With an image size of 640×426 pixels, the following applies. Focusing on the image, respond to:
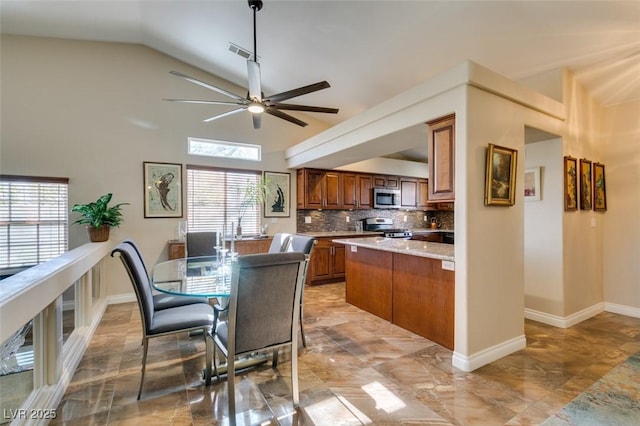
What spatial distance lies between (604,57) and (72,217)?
674 cm

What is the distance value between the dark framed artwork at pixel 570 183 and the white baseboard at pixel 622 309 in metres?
1.54

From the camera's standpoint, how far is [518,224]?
9.12ft

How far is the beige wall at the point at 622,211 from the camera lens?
3691mm

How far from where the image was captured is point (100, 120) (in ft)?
13.9

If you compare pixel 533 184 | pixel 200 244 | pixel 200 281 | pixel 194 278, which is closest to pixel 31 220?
pixel 200 244

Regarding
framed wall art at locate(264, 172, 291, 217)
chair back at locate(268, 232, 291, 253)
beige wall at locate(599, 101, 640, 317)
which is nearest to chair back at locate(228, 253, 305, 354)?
chair back at locate(268, 232, 291, 253)

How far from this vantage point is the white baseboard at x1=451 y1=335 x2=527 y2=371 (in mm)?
2389

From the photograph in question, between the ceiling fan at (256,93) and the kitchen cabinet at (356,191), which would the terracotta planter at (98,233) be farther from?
the kitchen cabinet at (356,191)

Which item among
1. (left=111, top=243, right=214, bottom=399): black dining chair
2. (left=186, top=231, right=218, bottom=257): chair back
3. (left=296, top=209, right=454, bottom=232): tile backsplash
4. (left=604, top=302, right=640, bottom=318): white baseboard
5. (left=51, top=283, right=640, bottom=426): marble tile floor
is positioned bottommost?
(left=51, top=283, right=640, bottom=426): marble tile floor

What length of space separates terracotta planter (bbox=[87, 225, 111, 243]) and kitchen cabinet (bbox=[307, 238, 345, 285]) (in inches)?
118

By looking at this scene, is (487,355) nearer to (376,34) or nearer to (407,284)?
(407,284)

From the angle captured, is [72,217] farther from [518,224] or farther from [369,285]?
[518,224]

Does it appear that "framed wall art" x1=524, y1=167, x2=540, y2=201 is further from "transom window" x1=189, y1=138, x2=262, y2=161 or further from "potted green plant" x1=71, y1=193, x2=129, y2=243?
"potted green plant" x1=71, y1=193, x2=129, y2=243

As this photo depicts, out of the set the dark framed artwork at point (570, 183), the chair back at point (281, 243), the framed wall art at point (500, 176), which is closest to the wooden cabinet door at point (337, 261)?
the chair back at point (281, 243)
